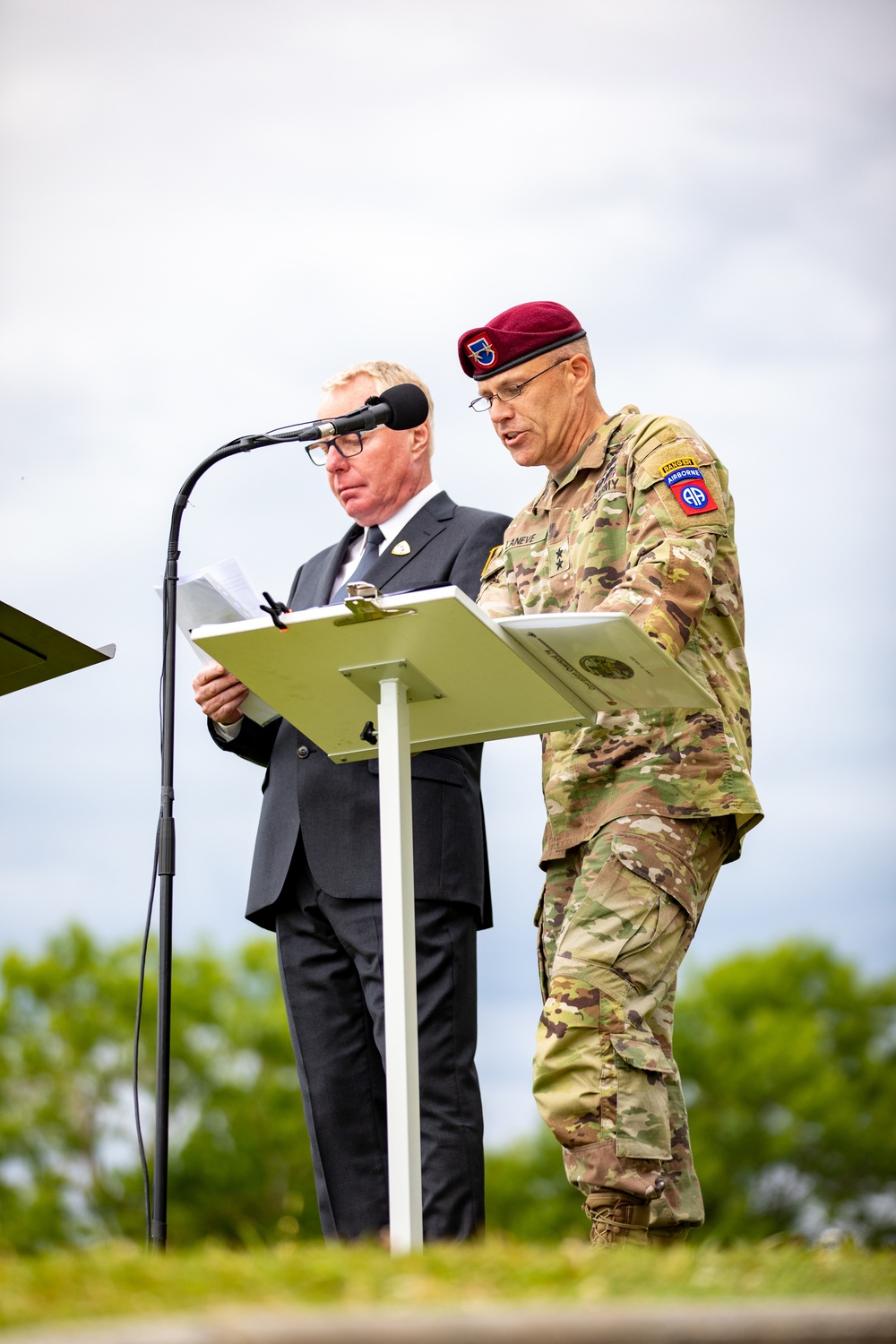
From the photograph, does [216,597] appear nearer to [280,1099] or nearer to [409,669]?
[409,669]

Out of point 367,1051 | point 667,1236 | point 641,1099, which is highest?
point 367,1051

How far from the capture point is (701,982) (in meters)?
28.8

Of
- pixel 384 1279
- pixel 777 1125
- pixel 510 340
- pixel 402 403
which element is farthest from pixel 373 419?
pixel 777 1125

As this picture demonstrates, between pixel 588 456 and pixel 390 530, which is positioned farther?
pixel 390 530

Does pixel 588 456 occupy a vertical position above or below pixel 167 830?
above

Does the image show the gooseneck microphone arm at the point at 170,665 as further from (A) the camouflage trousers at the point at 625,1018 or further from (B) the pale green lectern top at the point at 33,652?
(A) the camouflage trousers at the point at 625,1018

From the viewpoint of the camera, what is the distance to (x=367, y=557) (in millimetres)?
3887

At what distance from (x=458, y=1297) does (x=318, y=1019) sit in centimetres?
222

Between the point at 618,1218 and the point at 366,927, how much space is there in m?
0.99

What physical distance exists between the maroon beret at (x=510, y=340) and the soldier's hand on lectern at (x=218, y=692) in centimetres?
91

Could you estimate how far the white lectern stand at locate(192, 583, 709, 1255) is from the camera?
2.31 m

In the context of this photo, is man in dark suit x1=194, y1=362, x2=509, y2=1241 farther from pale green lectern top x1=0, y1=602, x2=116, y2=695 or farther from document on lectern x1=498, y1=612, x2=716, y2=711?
document on lectern x1=498, y1=612, x2=716, y2=711

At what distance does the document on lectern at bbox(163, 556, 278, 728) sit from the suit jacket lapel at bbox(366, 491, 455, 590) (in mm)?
403

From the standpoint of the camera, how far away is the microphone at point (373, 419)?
3.22 m
